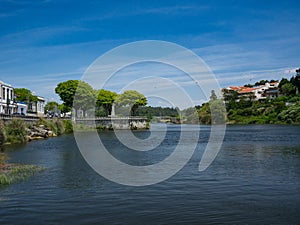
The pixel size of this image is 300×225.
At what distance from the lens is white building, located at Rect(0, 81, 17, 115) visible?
8364 centimetres

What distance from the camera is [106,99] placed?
12069cm

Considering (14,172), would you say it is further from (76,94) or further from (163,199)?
(76,94)

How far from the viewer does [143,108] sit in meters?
131

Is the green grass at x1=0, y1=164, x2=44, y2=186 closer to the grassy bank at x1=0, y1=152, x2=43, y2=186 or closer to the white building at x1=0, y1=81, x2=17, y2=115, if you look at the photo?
the grassy bank at x1=0, y1=152, x2=43, y2=186

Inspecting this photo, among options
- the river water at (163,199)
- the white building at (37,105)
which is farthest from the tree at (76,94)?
the river water at (163,199)

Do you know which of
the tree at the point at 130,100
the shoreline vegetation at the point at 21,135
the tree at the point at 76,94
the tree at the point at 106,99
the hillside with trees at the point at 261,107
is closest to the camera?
the shoreline vegetation at the point at 21,135

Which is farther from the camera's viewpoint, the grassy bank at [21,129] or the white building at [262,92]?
the white building at [262,92]

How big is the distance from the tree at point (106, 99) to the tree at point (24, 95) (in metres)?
25.0

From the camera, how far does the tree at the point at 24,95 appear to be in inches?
4968

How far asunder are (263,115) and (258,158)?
11330 cm

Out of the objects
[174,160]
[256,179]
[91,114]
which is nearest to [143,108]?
[91,114]

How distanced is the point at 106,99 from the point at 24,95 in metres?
30.2

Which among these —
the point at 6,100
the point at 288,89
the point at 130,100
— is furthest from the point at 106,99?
the point at 288,89

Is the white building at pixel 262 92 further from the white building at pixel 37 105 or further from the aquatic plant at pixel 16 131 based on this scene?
the aquatic plant at pixel 16 131
